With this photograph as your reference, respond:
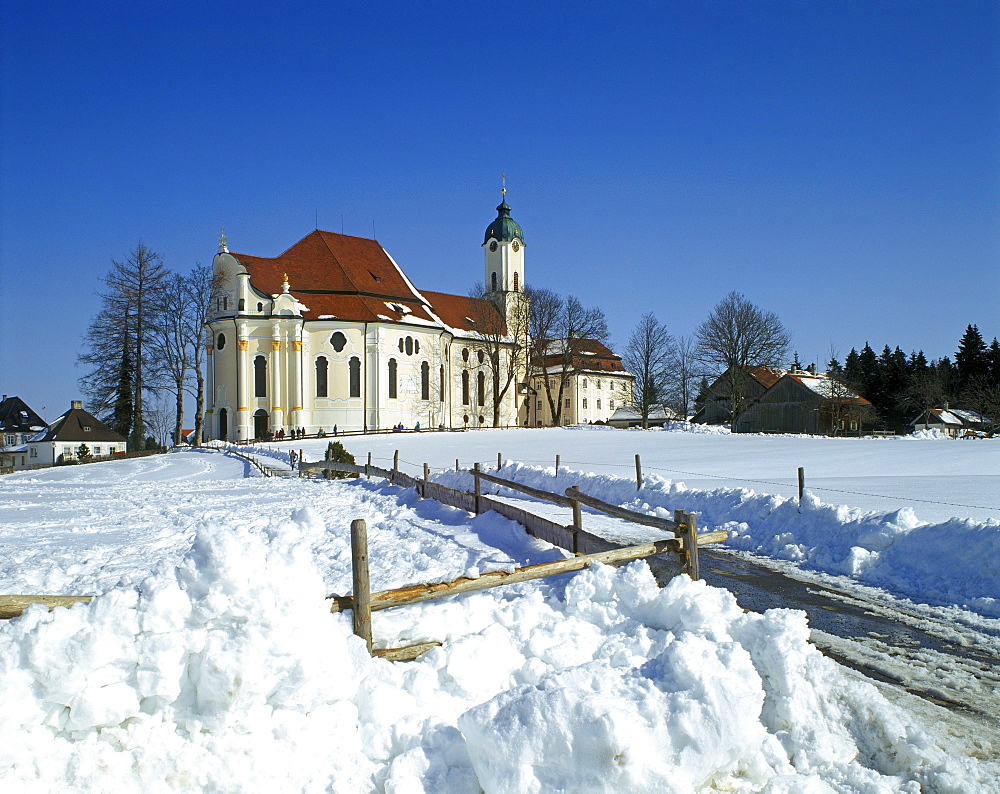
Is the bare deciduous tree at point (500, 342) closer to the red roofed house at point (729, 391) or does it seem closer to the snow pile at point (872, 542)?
the red roofed house at point (729, 391)

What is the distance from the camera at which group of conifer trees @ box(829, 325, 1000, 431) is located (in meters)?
53.1

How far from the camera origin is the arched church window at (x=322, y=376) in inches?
1914

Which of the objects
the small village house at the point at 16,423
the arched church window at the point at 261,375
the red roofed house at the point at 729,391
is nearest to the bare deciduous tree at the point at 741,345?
the red roofed house at the point at 729,391

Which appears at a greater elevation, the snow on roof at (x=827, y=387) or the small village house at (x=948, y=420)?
the snow on roof at (x=827, y=387)

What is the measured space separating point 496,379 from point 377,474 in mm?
40572

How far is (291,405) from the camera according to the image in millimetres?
47625

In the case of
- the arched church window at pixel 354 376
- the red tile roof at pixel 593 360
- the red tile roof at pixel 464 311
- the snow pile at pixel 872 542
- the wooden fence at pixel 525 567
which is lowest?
the snow pile at pixel 872 542

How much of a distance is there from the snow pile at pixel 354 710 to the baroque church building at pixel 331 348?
1754 inches

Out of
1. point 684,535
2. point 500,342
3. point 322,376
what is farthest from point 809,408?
point 684,535

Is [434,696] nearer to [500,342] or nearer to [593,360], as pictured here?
[500,342]

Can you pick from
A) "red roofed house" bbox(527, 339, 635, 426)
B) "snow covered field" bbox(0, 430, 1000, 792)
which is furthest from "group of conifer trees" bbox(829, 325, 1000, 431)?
"snow covered field" bbox(0, 430, 1000, 792)

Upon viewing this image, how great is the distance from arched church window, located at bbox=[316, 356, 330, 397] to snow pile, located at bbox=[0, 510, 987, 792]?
45621mm

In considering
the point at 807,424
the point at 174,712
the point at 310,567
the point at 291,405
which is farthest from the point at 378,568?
the point at 807,424

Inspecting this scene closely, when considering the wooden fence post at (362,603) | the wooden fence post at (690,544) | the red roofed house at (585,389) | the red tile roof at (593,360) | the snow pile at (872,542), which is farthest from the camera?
the red roofed house at (585,389)
